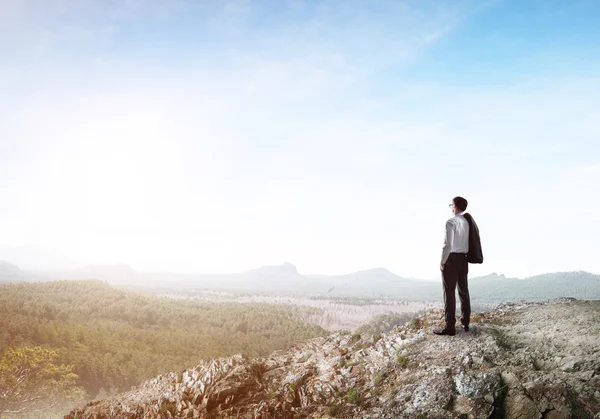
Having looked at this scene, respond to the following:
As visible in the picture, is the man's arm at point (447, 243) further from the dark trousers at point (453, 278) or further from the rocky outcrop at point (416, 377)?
the rocky outcrop at point (416, 377)

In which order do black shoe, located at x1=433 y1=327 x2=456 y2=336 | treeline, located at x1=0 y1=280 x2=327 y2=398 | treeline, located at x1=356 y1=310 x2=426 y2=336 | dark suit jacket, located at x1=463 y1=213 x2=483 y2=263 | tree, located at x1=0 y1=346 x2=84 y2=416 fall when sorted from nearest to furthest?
dark suit jacket, located at x1=463 y1=213 x2=483 y2=263 → black shoe, located at x1=433 y1=327 x2=456 y2=336 → treeline, located at x1=356 y1=310 x2=426 y2=336 → tree, located at x1=0 y1=346 x2=84 y2=416 → treeline, located at x1=0 y1=280 x2=327 y2=398

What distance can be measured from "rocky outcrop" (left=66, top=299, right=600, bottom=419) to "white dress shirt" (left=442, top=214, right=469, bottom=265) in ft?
9.16

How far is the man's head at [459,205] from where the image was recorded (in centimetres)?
1041

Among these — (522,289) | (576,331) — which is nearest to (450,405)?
(576,331)

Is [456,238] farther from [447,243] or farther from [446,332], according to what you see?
[446,332]

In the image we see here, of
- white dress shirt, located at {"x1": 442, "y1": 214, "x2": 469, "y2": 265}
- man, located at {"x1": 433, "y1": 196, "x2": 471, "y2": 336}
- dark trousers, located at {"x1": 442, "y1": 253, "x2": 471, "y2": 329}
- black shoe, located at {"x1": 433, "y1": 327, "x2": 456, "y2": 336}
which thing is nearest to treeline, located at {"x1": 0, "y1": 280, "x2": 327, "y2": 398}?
black shoe, located at {"x1": 433, "y1": 327, "x2": 456, "y2": 336}

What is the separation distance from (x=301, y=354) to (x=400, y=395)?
5454mm

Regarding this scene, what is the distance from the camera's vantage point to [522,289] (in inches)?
5492

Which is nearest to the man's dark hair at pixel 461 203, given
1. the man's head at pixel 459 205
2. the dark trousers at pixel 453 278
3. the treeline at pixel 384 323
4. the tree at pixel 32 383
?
the man's head at pixel 459 205

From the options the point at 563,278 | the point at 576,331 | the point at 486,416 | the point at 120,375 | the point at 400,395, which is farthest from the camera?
the point at 563,278

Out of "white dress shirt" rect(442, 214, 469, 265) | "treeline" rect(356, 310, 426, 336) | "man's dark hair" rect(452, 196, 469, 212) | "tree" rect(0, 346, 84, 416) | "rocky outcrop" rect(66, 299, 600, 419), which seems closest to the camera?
"rocky outcrop" rect(66, 299, 600, 419)

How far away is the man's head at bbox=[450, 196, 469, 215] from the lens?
10414 mm

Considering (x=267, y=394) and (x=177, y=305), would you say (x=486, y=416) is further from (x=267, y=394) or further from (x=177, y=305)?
(x=177, y=305)

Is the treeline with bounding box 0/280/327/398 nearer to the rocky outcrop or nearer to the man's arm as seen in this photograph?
the rocky outcrop
